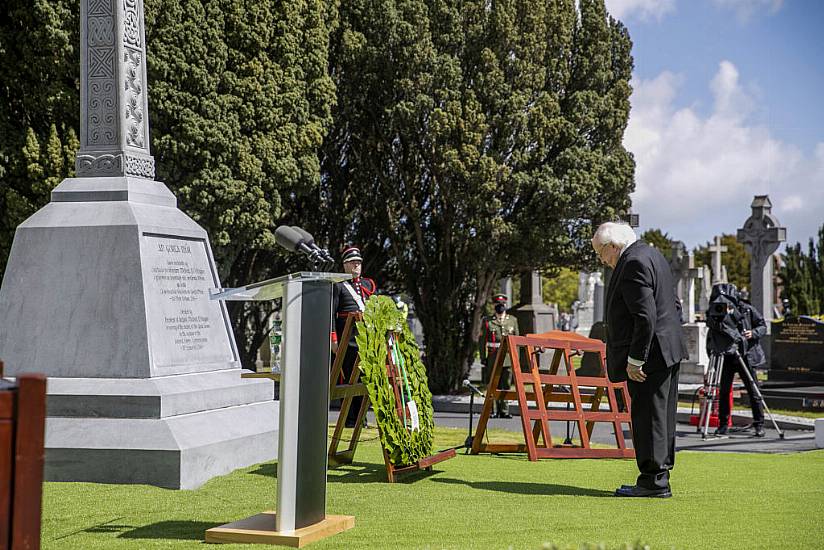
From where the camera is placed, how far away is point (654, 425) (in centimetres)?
663

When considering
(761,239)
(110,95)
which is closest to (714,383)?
(110,95)

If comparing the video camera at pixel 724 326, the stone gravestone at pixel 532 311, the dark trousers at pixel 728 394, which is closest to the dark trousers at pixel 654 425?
the video camera at pixel 724 326

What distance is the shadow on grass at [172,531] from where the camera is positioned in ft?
17.1

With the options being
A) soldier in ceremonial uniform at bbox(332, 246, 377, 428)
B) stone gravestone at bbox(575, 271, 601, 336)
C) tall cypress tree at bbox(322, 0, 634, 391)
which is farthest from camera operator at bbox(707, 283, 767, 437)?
stone gravestone at bbox(575, 271, 601, 336)

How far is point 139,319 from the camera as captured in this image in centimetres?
754

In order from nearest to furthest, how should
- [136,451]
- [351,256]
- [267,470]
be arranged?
[136,451] → [267,470] → [351,256]

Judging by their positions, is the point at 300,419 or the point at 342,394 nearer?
the point at 300,419

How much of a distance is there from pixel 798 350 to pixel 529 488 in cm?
1278

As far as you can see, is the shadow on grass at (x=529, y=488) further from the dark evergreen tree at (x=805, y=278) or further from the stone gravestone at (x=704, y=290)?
the stone gravestone at (x=704, y=290)

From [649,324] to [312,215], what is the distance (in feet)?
47.6

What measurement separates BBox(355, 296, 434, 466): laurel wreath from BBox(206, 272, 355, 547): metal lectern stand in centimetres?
181

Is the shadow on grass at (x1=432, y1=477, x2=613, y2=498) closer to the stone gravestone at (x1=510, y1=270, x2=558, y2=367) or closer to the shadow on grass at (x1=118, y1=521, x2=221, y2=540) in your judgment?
the shadow on grass at (x1=118, y1=521, x2=221, y2=540)

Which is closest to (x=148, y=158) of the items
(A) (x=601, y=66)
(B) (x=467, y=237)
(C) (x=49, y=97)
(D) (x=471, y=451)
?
(D) (x=471, y=451)

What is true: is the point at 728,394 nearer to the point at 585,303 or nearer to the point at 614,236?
the point at 614,236
